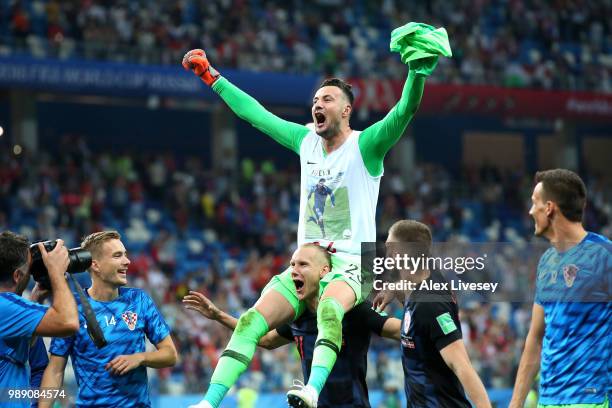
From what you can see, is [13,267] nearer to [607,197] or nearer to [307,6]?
[307,6]

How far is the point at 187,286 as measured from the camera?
1964 centimetres

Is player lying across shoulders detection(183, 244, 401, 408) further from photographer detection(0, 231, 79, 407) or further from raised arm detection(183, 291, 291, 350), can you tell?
photographer detection(0, 231, 79, 407)

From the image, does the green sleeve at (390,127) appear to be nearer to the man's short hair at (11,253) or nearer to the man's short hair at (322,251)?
the man's short hair at (322,251)

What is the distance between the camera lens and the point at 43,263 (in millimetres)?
6117

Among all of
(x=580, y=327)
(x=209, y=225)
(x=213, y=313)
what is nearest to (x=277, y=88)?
(x=209, y=225)

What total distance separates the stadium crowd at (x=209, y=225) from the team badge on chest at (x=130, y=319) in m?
8.13

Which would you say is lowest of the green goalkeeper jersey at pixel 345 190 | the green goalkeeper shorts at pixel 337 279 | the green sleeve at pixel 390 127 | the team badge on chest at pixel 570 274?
the team badge on chest at pixel 570 274

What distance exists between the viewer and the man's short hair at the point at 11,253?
234 inches

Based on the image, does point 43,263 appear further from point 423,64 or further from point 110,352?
point 423,64

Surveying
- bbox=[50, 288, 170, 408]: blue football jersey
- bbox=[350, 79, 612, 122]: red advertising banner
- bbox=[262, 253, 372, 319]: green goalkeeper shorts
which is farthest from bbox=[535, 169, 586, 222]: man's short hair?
bbox=[350, 79, 612, 122]: red advertising banner

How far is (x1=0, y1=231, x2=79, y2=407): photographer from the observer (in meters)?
5.84

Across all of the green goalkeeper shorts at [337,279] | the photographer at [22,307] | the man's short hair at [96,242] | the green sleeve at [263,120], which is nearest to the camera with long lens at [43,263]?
the photographer at [22,307]

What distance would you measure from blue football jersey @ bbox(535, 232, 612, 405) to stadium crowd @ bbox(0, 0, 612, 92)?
709 inches

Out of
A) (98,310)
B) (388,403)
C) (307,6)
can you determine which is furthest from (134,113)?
(98,310)
